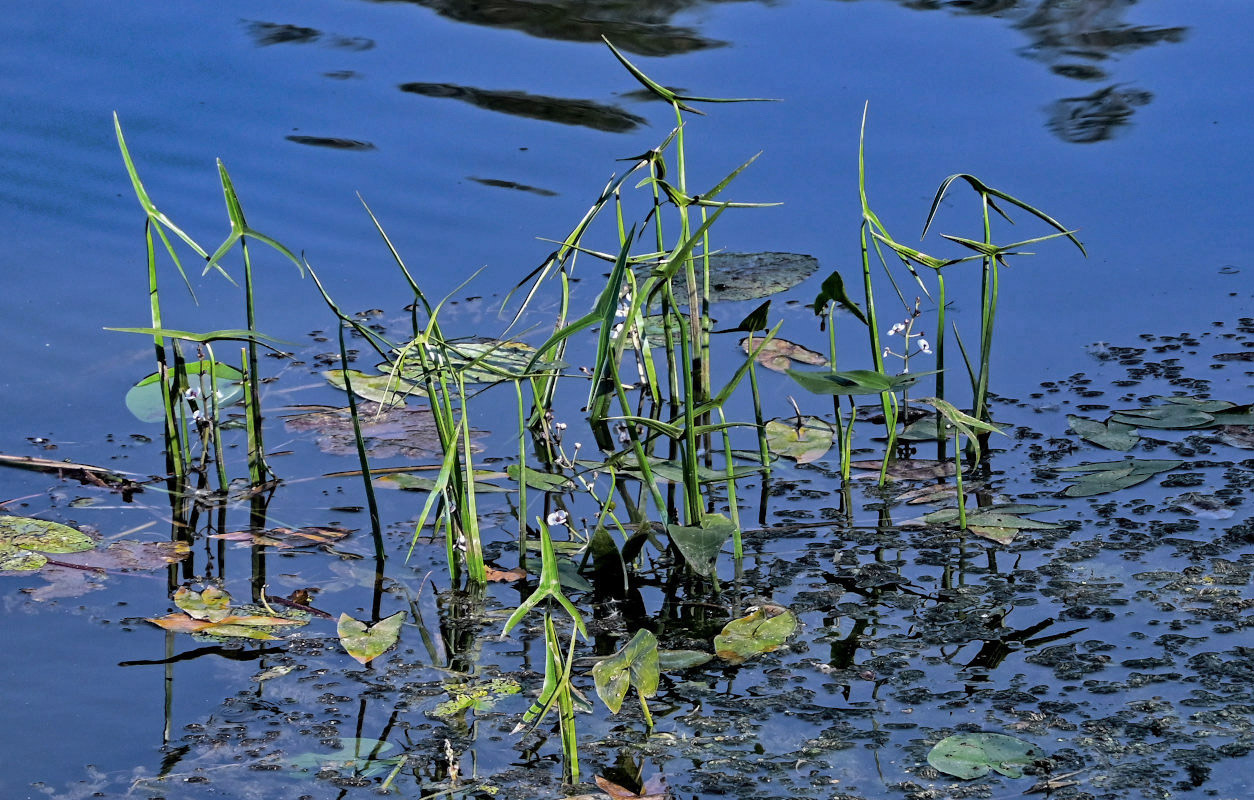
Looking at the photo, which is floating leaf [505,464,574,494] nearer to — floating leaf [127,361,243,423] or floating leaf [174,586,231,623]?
floating leaf [174,586,231,623]

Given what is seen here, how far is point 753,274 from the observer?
10.3 ft

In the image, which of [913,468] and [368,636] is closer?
[368,636]

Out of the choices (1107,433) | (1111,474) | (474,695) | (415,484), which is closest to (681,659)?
(474,695)

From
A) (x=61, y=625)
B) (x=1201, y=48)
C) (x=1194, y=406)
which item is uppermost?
(x=1201, y=48)

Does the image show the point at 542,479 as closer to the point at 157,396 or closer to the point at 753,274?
the point at 157,396

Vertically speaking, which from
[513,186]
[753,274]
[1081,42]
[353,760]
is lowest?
[353,760]

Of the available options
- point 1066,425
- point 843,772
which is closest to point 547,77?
point 1066,425

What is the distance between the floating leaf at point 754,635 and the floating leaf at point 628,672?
0.61 feet

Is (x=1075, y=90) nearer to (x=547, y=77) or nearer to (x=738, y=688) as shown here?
(x=547, y=77)

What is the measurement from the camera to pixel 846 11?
15.0 ft

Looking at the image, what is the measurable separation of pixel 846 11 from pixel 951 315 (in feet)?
6.56

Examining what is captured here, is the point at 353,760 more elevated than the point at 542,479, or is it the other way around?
the point at 542,479

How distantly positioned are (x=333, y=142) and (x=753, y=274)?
149 cm

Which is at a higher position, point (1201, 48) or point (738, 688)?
point (1201, 48)
